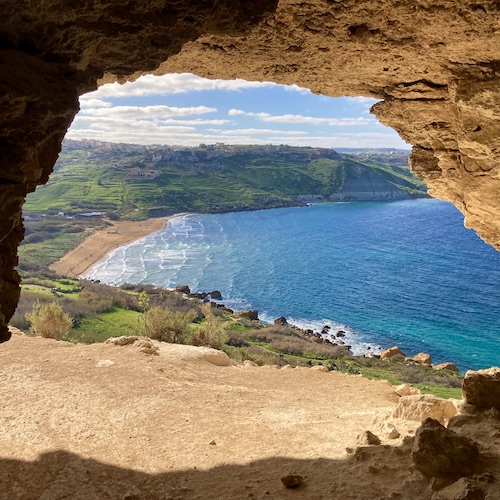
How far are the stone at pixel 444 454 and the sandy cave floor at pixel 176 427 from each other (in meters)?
0.52

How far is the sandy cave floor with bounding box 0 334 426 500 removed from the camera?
6.46m

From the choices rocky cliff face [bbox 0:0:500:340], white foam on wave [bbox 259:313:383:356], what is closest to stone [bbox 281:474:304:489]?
rocky cliff face [bbox 0:0:500:340]

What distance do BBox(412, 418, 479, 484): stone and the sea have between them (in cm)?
2771

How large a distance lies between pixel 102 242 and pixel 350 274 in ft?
108

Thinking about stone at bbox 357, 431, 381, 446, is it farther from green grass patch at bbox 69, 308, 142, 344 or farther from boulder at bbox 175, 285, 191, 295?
boulder at bbox 175, 285, 191, 295

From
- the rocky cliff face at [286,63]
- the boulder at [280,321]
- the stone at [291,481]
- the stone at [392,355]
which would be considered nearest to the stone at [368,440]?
the stone at [291,481]

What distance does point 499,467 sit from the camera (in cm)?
525

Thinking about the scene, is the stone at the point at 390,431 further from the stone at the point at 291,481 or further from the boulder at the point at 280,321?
the boulder at the point at 280,321

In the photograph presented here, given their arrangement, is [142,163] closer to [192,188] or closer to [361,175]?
[192,188]

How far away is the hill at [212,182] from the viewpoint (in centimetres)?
8731

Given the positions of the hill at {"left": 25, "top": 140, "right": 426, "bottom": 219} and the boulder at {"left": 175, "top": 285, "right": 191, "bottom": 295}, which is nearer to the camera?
the boulder at {"left": 175, "top": 285, "right": 191, "bottom": 295}

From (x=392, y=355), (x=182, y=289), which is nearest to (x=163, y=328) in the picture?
(x=392, y=355)

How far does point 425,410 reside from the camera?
8531mm

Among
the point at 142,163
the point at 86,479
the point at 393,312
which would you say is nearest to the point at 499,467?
the point at 86,479
